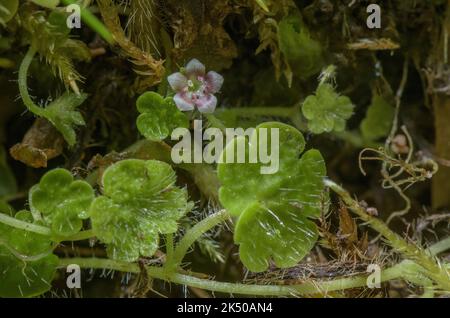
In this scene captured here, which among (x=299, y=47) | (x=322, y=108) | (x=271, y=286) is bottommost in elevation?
(x=271, y=286)

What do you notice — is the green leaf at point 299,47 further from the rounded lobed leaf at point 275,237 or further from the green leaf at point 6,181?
the green leaf at point 6,181

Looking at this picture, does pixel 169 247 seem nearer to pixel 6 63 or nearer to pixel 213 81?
pixel 213 81

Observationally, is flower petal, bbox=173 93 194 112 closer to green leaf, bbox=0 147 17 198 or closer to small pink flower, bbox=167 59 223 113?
small pink flower, bbox=167 59 223 113

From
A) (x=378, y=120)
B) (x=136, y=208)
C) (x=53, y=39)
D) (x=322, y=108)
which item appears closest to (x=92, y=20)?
(x=53, y=39)

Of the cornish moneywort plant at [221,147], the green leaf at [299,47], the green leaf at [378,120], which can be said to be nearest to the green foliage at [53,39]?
the cornish moneywort plant at [221,147]

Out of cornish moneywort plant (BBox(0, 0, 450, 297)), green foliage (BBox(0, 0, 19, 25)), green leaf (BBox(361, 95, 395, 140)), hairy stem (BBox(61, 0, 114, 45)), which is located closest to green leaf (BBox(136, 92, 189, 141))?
cornish moneywort plant (BBox(0, 0, 450, 297))

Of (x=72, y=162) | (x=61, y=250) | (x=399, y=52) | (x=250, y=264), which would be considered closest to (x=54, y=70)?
(x=72, y=162)
